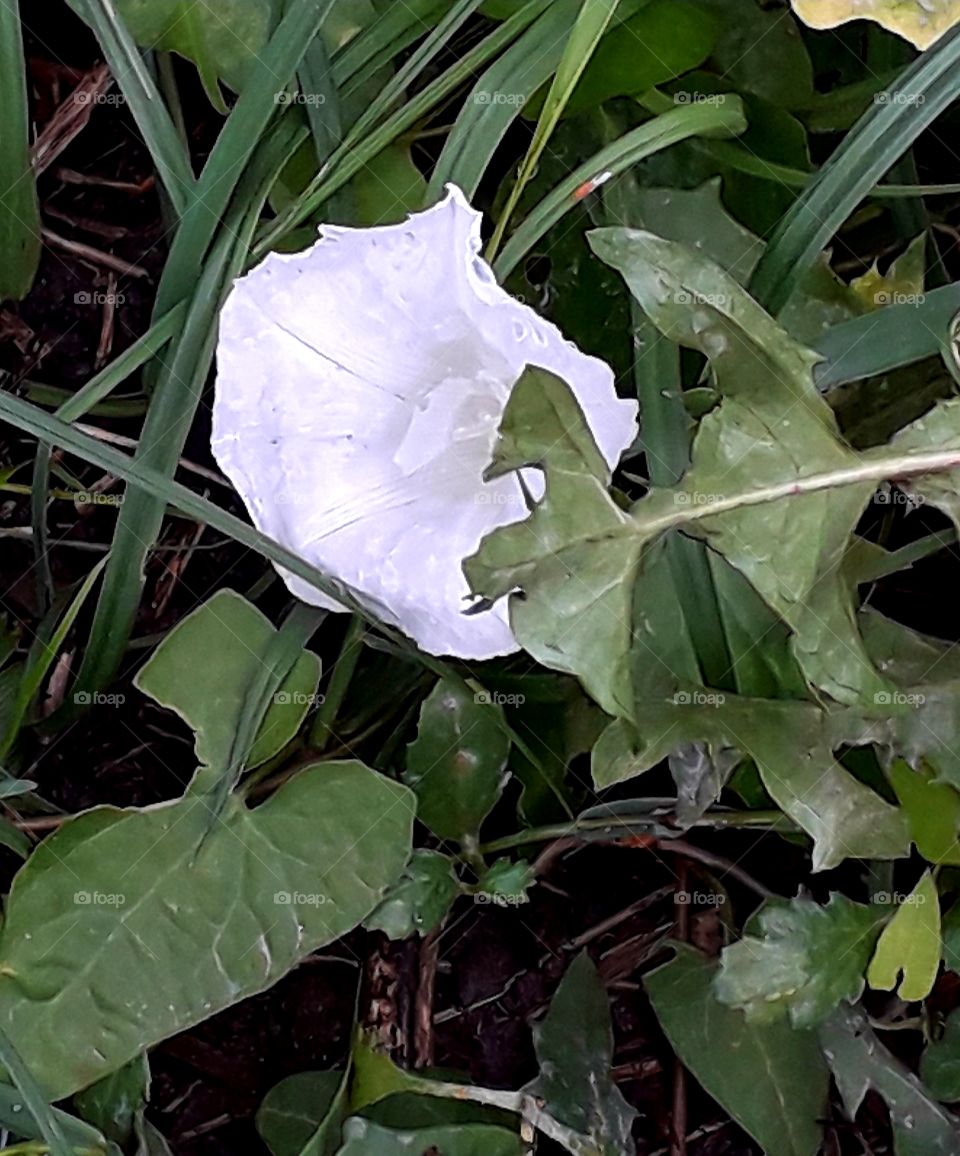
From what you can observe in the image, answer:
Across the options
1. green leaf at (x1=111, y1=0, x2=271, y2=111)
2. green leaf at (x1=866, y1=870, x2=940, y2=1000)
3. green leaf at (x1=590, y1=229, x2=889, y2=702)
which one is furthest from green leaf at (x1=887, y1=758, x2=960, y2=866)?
green leaf at (x1=111, y1=0, x2=271, y2=111)

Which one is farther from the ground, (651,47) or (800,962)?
(651,47)

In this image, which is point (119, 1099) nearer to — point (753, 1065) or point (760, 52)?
point (753, 1065)

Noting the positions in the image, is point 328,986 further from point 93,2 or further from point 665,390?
point 93,2

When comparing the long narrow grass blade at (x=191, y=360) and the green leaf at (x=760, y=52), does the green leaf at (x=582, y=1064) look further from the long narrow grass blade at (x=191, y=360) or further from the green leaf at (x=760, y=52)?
the green leaf at (x=760, y=52)

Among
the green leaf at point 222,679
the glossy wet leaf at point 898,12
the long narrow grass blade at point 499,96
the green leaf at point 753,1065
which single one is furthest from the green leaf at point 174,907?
the glossy wet leaf at point 898,12

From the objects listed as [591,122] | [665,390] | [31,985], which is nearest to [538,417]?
[665,390]

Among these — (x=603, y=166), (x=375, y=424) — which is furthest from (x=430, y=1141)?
(x=603, y=166)
